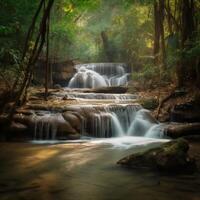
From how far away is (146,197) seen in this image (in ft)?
18.2

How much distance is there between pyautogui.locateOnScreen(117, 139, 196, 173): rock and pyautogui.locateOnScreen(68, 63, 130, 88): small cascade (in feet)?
48.6

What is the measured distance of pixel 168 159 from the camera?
6.89 m

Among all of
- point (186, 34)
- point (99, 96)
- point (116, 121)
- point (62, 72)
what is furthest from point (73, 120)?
point (62, 72)

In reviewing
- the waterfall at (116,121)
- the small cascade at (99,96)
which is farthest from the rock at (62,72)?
the waterfall at (116,121)

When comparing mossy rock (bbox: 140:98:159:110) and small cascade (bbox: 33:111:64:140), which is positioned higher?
mossy rock (bbox: 140:98:159:110)

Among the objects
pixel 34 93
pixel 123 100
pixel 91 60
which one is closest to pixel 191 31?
pixel 123 100

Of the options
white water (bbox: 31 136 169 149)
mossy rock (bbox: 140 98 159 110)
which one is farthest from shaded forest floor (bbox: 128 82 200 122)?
white water (bbox: 31 136 169 149)

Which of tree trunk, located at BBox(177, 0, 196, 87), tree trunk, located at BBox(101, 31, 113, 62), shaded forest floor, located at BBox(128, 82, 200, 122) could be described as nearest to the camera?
shaded forest floor, located at BBox(128, 82, 200, 122)

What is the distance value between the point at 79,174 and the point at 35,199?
1839 mm

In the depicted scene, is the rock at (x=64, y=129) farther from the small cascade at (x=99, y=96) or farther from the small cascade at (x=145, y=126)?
the small cascade at (x=99, y=96)

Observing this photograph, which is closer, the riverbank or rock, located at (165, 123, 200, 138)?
the riverbank

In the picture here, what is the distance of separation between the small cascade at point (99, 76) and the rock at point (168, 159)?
14.8 m

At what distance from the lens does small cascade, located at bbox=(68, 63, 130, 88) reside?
22.2 m

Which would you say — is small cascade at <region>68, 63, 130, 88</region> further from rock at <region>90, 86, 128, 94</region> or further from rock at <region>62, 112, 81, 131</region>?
rock at <region>62, 112, 81, 131</region>
